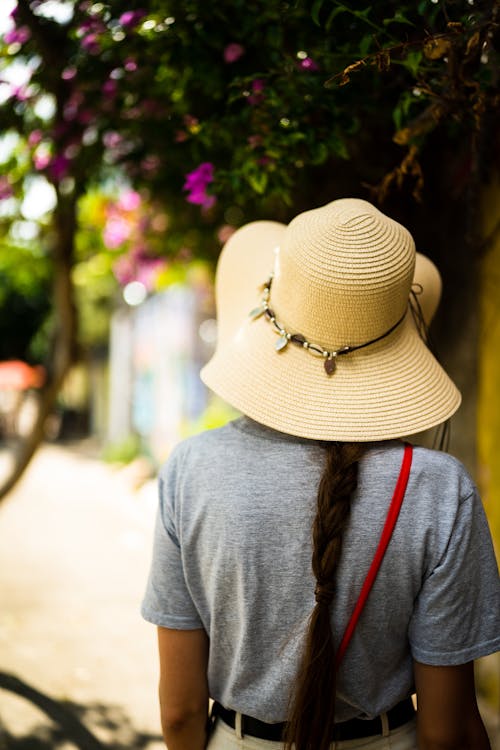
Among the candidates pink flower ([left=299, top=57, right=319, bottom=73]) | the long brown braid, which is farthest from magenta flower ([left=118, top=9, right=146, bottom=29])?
the long brown braid

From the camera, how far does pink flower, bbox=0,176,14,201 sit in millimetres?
3451

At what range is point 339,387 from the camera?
1.37 meters

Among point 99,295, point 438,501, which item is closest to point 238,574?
point 438,501

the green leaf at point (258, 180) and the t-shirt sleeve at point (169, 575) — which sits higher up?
the green leaf at point (258, 180)

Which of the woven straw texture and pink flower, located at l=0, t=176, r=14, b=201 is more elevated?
the woven straw texture

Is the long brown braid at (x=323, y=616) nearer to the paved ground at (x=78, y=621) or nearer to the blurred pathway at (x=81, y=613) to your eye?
the paved ground at (x=78, y=621)

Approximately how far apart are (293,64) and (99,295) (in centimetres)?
1507

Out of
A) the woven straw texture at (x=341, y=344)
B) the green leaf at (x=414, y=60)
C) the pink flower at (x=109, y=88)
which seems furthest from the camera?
the pink flower at (x=109, y=88)

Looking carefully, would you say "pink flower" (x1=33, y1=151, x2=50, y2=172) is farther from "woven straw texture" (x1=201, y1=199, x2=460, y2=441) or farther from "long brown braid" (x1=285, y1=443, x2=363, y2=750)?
"long brown braid" (x1=285, y1=443, x2=363, y2=750)

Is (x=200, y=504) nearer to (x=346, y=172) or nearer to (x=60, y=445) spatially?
(x=346, y=172)

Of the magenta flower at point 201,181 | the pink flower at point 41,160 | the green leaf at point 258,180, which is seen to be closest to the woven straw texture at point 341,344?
the green leaf at point 258,180

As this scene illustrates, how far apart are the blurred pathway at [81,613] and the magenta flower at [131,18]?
115 inches

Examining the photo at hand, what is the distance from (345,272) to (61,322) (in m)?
2.24

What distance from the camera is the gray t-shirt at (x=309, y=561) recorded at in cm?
124
